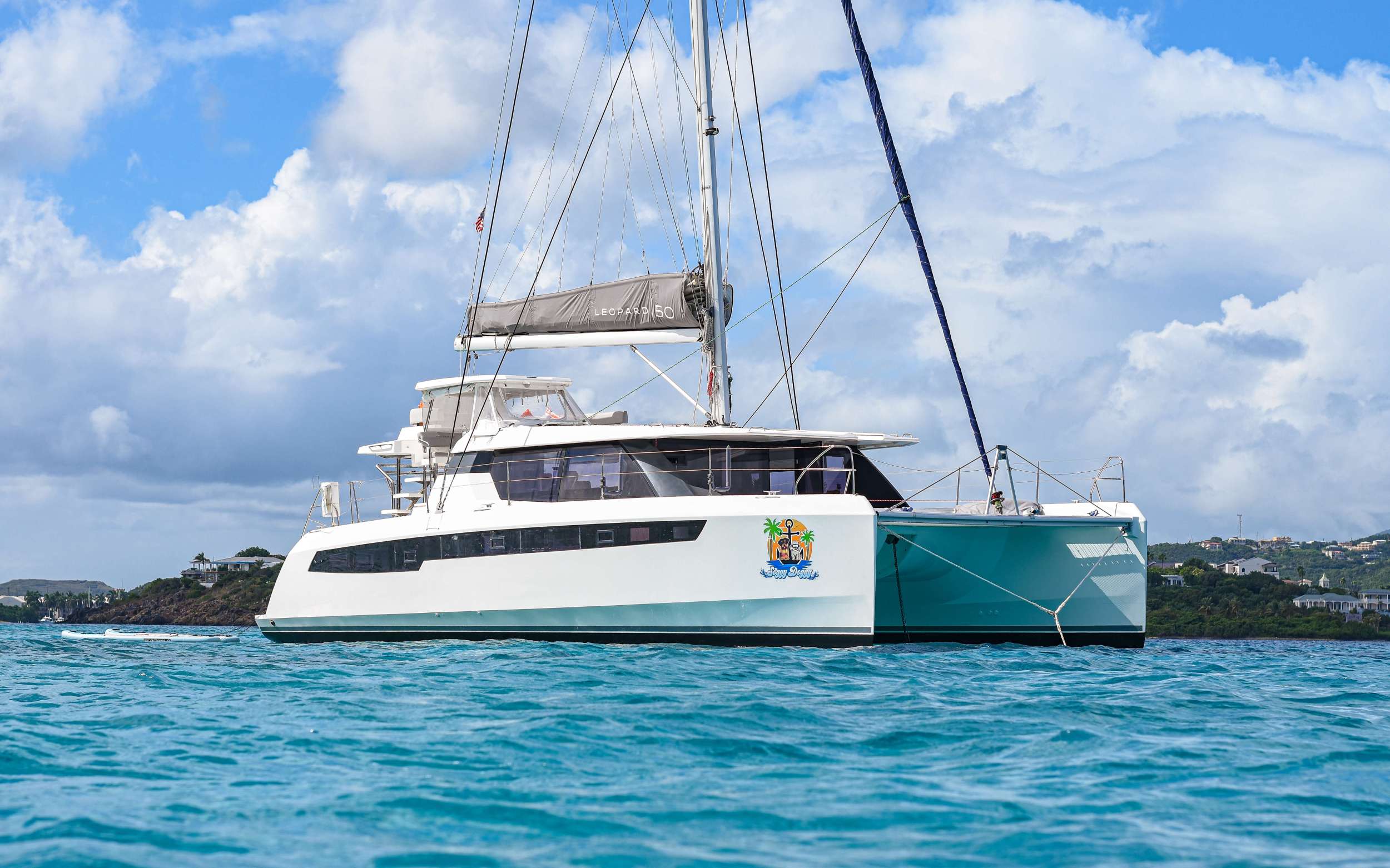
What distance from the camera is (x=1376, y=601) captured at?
53.4 meters

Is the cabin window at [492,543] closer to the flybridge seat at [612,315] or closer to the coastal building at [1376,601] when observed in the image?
the flybridge seat at [612,315]

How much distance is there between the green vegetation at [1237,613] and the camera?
4394cm

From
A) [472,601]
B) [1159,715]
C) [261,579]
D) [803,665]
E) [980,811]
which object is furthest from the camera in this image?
[261,579]

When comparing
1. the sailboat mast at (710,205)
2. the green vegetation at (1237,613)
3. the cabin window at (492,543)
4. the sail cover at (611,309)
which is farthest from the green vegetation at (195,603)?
the sailboat mast at (710,205)

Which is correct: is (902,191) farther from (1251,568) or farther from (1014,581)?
(1251,568)

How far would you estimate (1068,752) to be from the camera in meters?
6.96

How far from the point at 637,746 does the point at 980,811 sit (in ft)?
7.47

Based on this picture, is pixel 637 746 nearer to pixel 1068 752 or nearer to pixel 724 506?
pixel 1068 752

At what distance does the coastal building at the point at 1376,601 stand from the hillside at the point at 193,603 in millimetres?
47016

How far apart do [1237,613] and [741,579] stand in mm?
38436

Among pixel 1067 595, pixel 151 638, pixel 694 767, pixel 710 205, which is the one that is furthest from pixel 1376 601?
pixel 694 767

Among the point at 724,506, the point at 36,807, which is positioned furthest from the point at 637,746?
the point at 724,506

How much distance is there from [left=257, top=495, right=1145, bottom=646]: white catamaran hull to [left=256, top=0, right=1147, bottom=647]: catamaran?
0.08 ft

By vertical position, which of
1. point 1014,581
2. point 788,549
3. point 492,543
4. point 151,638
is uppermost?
point 492,543
